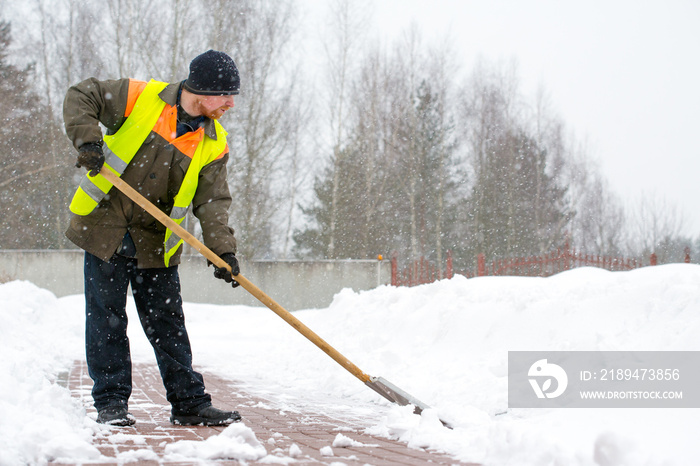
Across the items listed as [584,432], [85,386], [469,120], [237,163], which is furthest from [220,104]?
[469,120]

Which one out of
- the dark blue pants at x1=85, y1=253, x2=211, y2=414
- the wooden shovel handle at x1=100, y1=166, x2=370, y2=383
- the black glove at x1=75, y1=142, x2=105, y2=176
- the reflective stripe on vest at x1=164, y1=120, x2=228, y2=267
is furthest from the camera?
the reflective stripe on vest at x1=164, y1=120, x2=228, y2=267

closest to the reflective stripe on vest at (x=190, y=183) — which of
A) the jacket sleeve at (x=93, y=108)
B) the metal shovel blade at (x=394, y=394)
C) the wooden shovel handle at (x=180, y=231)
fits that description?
the wooden shovel handle at (x=180, y=231)

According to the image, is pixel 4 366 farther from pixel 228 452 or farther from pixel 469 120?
pixel 469 120

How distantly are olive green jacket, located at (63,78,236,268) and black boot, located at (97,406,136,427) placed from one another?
67cm

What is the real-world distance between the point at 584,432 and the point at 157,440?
65.3 inches

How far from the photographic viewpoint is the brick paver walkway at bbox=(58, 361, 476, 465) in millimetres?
2283

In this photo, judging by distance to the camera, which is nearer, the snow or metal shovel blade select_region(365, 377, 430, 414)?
the snow

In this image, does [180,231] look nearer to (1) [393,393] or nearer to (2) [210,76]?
(2) [210,76]

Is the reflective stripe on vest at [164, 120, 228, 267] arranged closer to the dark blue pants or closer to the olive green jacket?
the olive green jacket

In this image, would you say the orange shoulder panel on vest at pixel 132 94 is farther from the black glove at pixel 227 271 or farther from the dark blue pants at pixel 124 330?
the black glove at pixel 227 271

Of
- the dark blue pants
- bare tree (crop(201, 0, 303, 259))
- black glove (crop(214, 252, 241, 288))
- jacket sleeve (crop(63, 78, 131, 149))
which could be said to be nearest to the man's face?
jacket sleeve (crop(63, 78, 131, 149))

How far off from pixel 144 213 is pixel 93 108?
53cm

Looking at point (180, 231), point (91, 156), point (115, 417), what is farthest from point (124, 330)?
point (91, 156)

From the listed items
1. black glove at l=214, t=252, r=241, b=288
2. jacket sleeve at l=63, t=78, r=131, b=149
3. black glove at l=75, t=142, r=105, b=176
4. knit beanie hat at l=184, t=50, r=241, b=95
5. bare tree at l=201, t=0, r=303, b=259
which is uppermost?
bare tree at l=201, t=0, r=303, b=259
